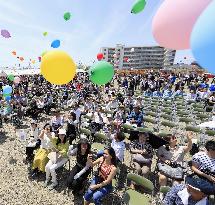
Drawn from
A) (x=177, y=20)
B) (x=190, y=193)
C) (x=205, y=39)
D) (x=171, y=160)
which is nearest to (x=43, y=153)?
(x=171, y=160)

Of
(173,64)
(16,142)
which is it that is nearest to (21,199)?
(16,142)

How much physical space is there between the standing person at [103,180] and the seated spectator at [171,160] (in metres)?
1.37

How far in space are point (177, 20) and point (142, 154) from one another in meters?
4.18

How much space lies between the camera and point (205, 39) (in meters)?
2.57

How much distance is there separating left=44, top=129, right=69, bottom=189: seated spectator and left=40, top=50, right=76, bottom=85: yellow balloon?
1.55 metres

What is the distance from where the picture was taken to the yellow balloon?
6.43m

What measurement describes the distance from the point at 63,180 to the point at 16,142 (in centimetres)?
388

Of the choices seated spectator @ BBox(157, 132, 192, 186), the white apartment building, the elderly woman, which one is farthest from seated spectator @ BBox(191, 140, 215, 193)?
the white apartment building

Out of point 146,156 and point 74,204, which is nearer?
point 74,204

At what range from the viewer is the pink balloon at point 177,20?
123 inches

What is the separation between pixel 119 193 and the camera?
6.20 m

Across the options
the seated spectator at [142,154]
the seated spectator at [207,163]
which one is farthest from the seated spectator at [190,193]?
the seated spectator at [142,154]

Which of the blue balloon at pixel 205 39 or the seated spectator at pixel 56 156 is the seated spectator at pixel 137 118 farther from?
the blue balloon at pixel 205 39

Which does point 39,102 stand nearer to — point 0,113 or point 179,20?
point 0,113
